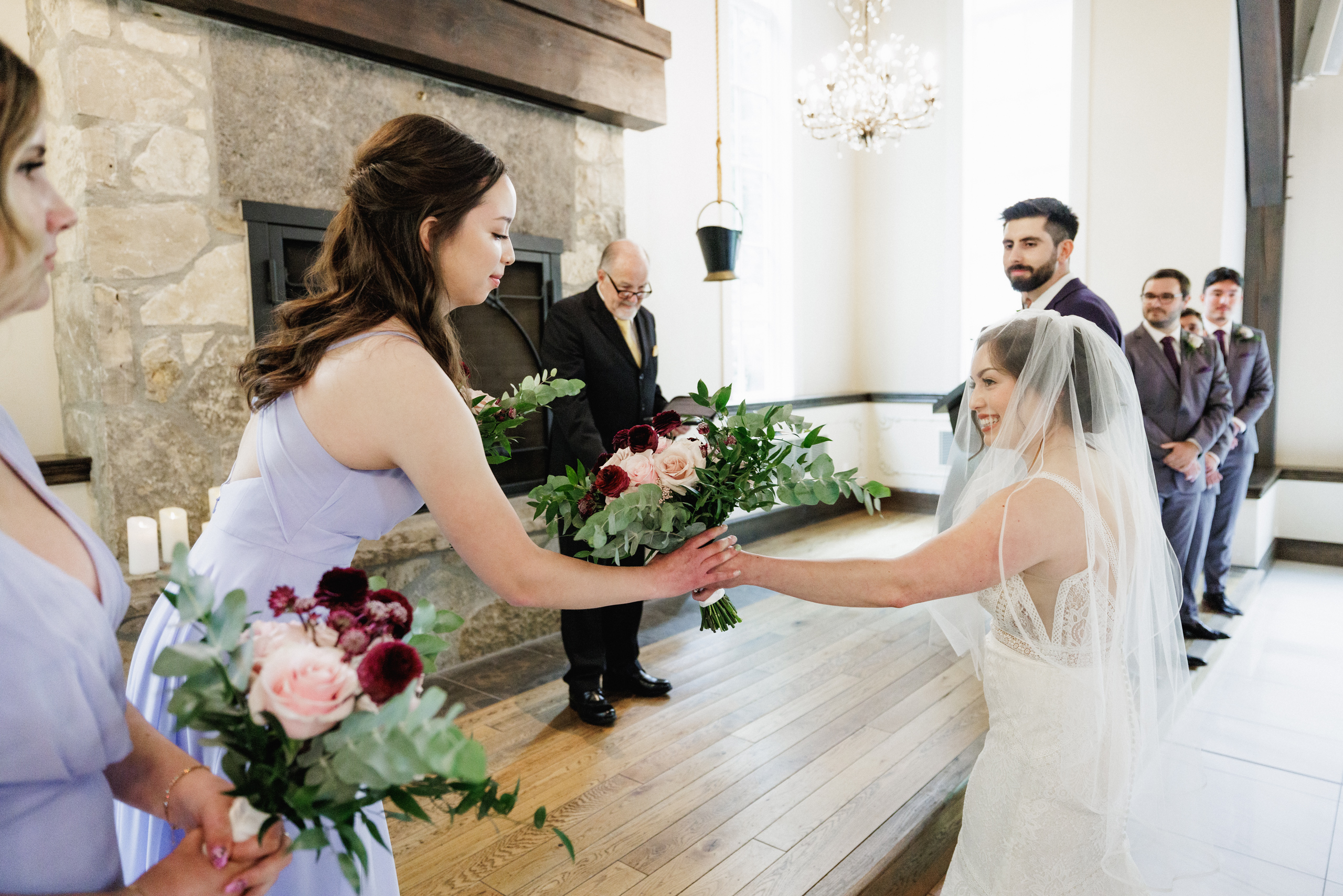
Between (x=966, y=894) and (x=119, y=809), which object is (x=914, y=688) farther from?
(x=119, y=809)

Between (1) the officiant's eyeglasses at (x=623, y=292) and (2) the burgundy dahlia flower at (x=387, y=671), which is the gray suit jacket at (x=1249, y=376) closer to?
(1) the officiant's eyeglasses at (x=623, y=292)

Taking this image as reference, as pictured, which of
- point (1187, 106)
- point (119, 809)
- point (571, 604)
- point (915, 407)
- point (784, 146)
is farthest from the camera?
point (915, 407)

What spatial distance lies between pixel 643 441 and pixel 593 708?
1.75 meters

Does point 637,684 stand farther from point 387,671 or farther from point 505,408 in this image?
point 387,671

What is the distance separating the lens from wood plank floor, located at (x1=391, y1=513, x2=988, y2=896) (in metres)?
2.06

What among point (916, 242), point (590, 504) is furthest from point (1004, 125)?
point (590, 504)

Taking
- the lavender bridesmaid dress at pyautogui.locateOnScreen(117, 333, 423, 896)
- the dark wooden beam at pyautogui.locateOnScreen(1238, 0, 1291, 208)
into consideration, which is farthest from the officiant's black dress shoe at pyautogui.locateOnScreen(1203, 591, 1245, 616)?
the lavender bridesmaid dress at pyautogui.locateOnScreen(117, 333, 423, 896)

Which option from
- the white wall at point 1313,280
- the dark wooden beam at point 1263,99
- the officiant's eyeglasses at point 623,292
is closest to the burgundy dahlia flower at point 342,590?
the officiant's eyeglasses at point 623,292

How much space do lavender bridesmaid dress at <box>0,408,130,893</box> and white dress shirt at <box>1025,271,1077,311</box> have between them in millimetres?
2817

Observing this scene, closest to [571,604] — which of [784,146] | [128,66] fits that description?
[128,66]

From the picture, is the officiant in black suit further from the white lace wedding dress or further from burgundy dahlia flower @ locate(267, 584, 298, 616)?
burgundy dahlia flower @ locate(267, 584, 298, 616)

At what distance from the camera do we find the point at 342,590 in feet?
2.47

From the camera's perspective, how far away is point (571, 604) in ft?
4.42

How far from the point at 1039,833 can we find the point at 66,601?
166 centimetres
